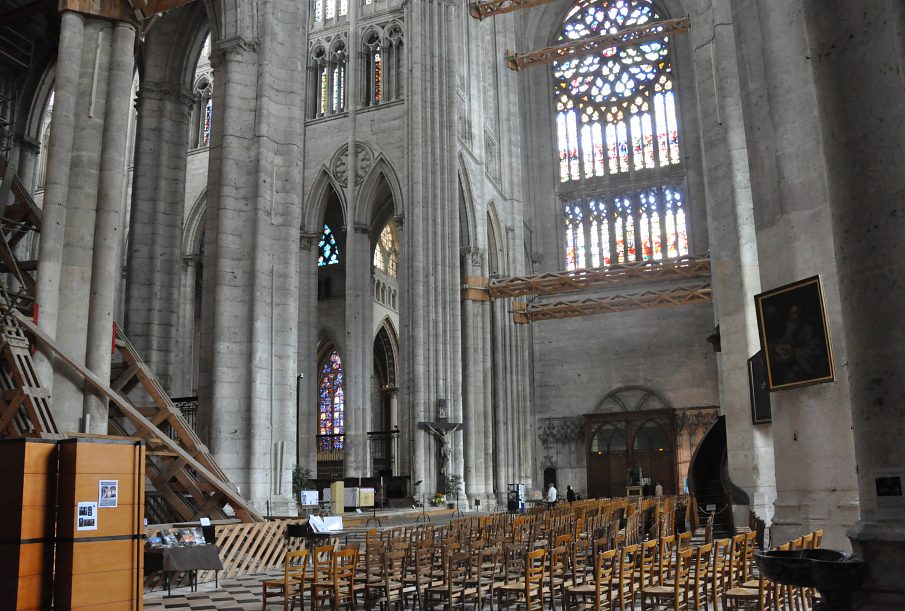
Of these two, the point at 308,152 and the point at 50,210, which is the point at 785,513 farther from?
the point at 308,152

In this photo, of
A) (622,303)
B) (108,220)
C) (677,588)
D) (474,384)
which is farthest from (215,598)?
(622,303)

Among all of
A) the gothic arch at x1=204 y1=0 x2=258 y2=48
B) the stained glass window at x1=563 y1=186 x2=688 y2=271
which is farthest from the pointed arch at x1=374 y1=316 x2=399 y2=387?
the gothic arch at x1=204 y1=0 x2=258 y2=48

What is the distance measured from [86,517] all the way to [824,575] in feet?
17.9

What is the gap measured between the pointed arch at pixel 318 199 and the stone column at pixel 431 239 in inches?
174

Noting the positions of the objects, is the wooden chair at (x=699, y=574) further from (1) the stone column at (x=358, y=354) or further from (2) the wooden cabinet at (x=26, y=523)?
(1) the stone column at (x=358, y=354)

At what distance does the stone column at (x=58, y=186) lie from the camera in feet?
44.1

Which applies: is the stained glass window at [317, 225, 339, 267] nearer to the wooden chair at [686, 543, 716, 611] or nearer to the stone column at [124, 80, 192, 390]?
the stone column at [124, 80, 192, 390]

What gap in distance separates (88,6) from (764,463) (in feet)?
48.4

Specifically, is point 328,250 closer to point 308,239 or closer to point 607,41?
point 308,239

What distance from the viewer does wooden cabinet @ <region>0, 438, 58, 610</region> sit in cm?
636

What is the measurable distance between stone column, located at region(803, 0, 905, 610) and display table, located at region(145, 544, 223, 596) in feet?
25.9

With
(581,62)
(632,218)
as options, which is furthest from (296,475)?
(581,62)

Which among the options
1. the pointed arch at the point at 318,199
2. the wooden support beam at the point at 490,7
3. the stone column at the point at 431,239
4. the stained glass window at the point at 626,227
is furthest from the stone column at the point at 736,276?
the stained glass window at the point at 626,227

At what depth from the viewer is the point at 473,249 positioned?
112ft
